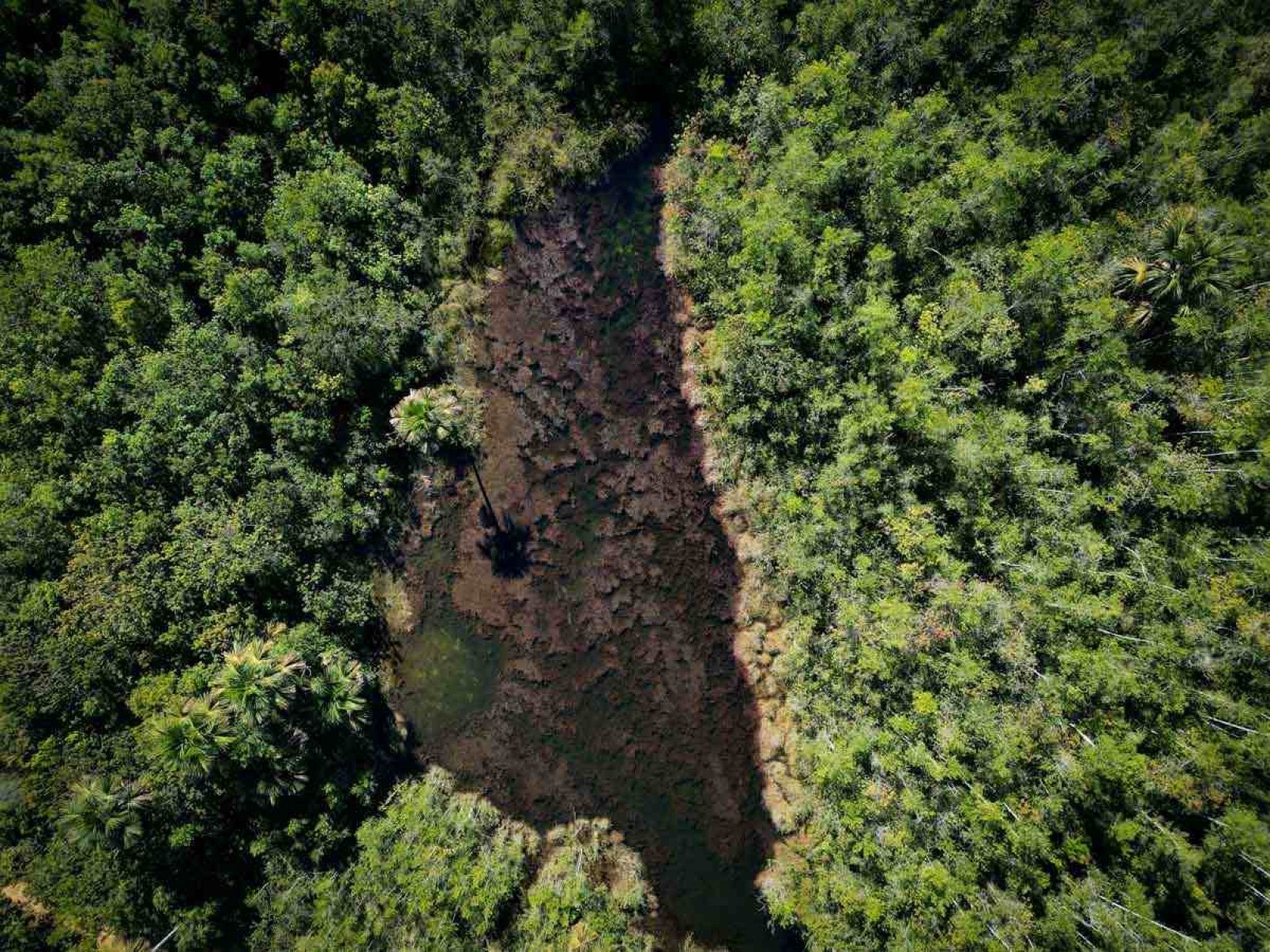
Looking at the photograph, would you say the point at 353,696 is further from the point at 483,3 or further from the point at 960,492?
the point at 483,3

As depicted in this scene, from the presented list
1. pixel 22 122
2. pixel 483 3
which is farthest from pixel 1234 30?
pixel 22 122

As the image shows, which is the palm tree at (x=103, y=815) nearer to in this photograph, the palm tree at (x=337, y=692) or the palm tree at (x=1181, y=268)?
the palm tree at (x=337, y=692)

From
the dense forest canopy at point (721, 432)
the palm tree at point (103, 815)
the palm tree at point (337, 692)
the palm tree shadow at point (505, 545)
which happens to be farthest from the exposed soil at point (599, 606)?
the palm tree at point (103, 815)

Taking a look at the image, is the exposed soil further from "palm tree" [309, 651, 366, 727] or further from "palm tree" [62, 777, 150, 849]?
"palm tree" [62, 777, 150, 849]

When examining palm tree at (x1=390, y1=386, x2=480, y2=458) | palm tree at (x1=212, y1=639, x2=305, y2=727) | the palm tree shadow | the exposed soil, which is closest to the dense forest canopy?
palm tree at (x1=212, y1=639, x2=305, y2=727)

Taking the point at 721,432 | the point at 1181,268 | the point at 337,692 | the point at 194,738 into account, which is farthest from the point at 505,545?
the point at 1181,268

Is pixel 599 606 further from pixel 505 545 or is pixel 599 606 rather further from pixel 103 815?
pixel 103 815
